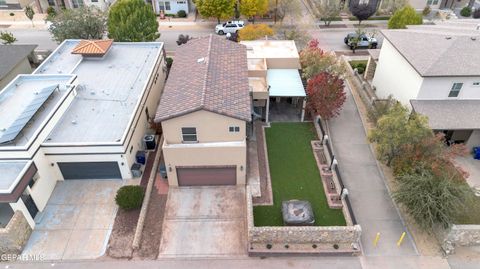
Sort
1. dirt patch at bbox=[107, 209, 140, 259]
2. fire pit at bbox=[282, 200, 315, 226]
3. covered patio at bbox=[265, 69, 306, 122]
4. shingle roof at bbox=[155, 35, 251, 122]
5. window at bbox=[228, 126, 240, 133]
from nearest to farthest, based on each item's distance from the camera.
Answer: dirt patch at bbox=[107, 209, 140, 259] < fire pit at bbox=[282, 200, 315, 226] < shingle roof at bbox=[155, 35, 251, 122] < window at bbox=[228, 126, 240, 133] < covered patio at bbox=[265, 69, 306, 122]

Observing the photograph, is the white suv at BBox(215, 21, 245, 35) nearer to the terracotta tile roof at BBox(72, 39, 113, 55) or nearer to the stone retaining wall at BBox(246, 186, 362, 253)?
the terracotta tile roof at BBox(72, 39, 113, 55)

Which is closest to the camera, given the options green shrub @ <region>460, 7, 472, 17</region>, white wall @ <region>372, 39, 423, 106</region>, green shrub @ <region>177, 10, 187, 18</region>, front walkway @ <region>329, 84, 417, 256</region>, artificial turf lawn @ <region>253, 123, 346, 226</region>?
front walkway @ <region>329, 84, 417, 256</region>

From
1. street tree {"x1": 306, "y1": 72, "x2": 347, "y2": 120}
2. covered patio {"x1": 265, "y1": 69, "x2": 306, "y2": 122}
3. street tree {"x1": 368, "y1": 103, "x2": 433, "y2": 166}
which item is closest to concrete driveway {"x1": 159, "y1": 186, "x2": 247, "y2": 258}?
covered patio {"x1": 265, "y1": 69, "x2": 306, "y2": 122}

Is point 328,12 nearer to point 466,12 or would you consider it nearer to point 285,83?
point 466,12

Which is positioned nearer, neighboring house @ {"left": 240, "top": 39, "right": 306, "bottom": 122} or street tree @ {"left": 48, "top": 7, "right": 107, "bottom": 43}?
neighboring house @ {"left": 240, "top": 39, "right": 306, "bottom": 122}

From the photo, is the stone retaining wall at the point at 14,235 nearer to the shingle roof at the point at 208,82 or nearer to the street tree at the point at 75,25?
the shingle roof at the point at 208,82

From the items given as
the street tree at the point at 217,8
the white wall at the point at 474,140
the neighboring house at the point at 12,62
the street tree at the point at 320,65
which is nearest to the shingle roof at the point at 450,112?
the white wall at the point at 474,140

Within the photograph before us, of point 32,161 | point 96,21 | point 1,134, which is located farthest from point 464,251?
point 96,21
